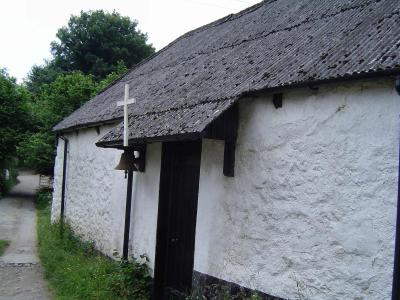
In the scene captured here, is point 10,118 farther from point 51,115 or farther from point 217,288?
point 217,288

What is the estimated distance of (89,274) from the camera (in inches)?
312

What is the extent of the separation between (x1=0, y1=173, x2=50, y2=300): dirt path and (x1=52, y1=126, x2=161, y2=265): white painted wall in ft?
4.09

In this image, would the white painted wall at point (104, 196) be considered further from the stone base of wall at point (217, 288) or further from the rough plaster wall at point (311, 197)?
the rough plaster wall at point (311, 197)

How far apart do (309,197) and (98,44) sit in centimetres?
3465

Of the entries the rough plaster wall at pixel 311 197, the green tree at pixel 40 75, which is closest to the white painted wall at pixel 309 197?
the rough plaster wall at pixel 311 197

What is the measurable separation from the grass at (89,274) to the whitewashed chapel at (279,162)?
329 millimetres

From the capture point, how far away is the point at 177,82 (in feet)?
27.8

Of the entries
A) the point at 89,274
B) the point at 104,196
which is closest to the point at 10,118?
the point at 104,196

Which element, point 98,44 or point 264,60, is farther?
point 98,44

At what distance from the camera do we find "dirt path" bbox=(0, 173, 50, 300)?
797 cm

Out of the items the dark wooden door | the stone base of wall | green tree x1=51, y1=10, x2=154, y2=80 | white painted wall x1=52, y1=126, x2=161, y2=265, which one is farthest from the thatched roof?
green tree x1=51, y1=10, x2=154, y2=80

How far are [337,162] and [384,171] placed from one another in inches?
19.8

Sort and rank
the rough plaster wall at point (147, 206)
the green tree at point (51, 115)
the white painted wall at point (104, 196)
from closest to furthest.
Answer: the rough plaster wall at point (147, 206)
the white painted wall at point (104, 196)
the green tree at point (51, 115)

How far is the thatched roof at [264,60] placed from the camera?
15.9 ft
